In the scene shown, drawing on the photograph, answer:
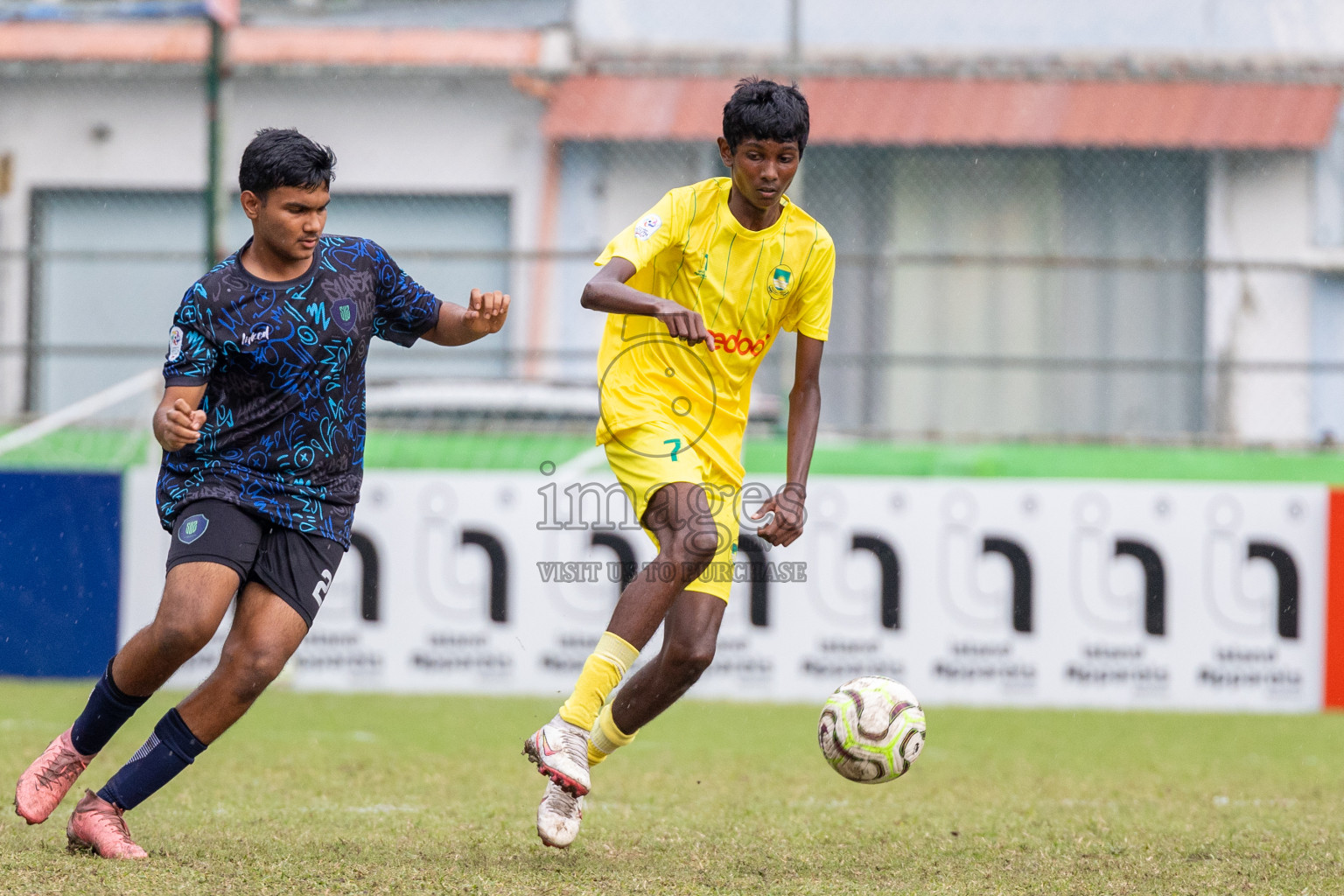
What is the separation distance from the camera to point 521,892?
3.83 m

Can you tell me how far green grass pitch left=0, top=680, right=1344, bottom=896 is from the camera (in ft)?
13.5

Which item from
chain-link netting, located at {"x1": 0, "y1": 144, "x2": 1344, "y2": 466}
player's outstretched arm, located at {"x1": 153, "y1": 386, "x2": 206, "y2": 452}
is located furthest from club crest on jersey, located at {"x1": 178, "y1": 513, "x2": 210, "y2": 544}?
chain-link netting, located at {"x1": 0, "y1": 144, "x2": 1344, "y2": 466}

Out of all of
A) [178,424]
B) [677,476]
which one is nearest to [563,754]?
[677,476]

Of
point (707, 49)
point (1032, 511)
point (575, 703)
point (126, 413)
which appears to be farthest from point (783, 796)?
point (707, 49)

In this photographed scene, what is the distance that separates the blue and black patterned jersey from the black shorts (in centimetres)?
3

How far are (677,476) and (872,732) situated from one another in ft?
3.17

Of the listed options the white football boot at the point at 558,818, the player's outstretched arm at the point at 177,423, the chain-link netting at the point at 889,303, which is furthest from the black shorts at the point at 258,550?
the chain-link netting at the point at 889,303

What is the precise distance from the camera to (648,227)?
461 centimetres

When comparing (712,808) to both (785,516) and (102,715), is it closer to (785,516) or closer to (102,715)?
(785,516)

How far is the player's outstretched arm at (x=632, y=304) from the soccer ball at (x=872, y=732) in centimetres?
123

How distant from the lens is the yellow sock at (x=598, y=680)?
438 centimetres

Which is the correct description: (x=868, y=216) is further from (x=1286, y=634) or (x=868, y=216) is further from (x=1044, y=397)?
(x=1286, y=634)

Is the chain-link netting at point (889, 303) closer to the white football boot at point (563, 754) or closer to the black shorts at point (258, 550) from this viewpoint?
the black shorts at point (258, 550)

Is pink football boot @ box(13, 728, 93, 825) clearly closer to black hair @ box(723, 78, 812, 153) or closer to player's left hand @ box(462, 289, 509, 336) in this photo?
player's left hand @ box(462, 289, 509, 336)
